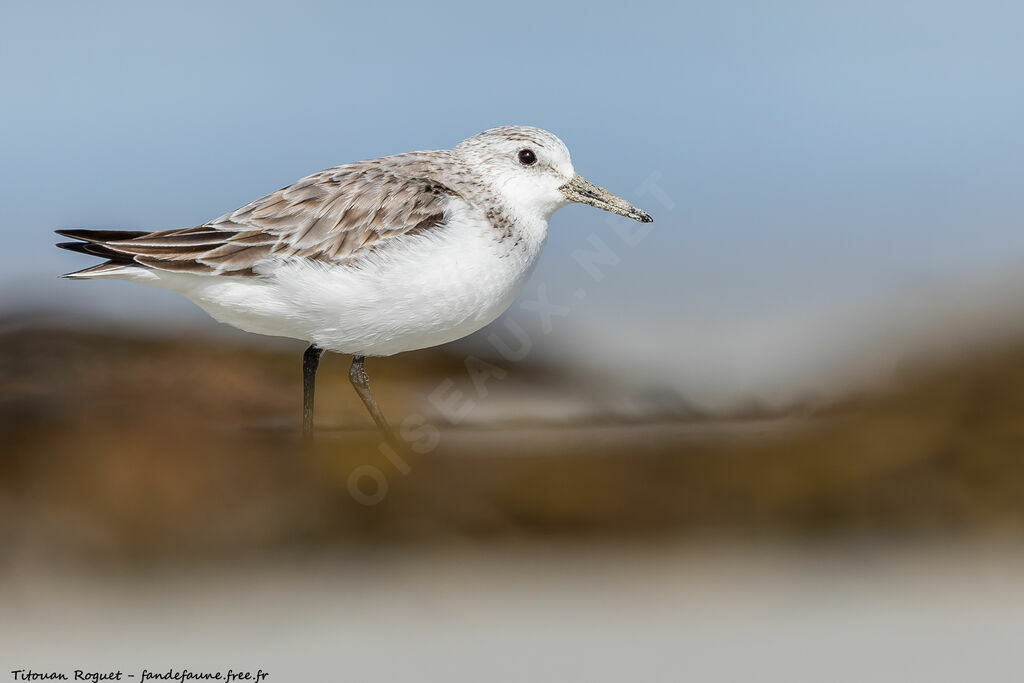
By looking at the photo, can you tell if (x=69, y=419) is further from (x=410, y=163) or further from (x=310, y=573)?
(x=410, y=163)

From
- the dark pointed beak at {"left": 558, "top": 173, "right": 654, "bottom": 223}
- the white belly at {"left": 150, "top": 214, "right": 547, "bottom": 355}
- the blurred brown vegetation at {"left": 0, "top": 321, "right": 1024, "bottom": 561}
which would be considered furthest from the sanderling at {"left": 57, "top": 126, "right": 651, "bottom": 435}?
the blurred brown vegetation at {"left": 0, "top": 321, "right": 1024, "bottom": 561}

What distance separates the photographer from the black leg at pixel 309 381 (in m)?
4.50

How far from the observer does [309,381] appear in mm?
4637

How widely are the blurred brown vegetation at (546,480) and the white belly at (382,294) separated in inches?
19.9

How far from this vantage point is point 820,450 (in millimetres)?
3889

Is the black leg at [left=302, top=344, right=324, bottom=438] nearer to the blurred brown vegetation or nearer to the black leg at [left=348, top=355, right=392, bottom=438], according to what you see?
the black leg at [left=348, top=355, right=392, bottom=438]

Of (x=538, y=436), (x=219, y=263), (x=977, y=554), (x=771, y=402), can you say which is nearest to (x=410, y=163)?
(x=219, y=263)

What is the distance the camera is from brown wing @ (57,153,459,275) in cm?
443

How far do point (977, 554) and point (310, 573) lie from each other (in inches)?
100

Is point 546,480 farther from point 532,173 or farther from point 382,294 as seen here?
point 532,173

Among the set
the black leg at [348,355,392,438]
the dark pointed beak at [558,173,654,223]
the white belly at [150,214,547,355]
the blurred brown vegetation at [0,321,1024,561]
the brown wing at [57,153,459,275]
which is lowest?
the blurred brown vegetation at [0,321,1024,561]

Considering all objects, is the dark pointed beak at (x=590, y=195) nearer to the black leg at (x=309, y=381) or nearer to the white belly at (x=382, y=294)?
the white belly at (x=382, y=294)

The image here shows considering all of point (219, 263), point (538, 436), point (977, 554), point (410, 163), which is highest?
point (410, 163)

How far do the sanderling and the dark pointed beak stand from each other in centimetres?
19
